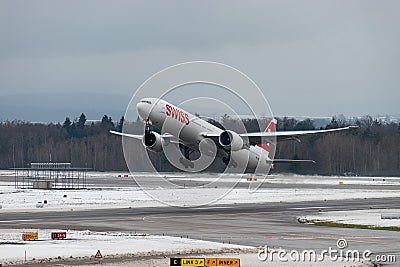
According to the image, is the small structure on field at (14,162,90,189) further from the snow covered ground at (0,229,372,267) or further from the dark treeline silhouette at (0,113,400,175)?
the snow covered ground at (0,229,372,267)

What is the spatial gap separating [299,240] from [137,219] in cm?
1522

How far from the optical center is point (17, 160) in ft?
582

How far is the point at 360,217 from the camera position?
2026 inches

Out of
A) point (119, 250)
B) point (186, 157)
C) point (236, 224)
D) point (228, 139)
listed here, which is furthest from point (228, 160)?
point (119, 250)

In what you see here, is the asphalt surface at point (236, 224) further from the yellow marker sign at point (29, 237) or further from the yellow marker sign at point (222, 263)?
the yellow marker sign at point (222, 263)

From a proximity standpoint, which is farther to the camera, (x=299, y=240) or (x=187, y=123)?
(x=187, y=123)

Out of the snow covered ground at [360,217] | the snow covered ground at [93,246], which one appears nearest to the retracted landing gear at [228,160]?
the snow covered ground at [360,217]

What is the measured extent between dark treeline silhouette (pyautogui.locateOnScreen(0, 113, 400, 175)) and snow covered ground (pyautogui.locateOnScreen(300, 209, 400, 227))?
1302 inches

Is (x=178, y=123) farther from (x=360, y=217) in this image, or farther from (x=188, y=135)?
(x=360, y=217)

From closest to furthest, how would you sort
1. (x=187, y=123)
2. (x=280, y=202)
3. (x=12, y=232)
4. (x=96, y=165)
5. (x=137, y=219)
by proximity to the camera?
(x=12, y=232) → (x=137, y=219) → (x=187, y=123) → (x=280, y=202) → (x=96, y=165)

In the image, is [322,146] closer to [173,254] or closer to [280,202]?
[280,202]

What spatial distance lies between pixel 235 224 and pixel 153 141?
1595cm

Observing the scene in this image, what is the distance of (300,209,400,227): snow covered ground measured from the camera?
4738 cm

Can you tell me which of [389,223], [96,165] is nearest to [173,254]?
[389,223]
